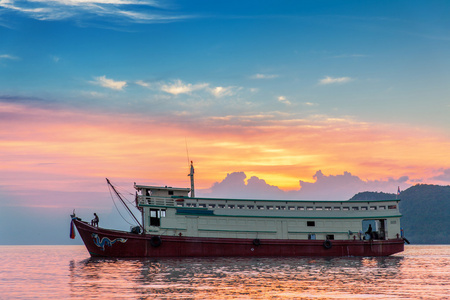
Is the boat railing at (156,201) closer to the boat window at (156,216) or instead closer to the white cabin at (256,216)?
the white cabin at (256,216)

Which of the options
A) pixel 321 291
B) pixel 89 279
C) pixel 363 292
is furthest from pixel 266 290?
pixel 89 279

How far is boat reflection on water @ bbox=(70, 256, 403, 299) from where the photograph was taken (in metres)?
25.2

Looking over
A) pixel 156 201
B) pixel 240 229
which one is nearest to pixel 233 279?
pixel 240 229

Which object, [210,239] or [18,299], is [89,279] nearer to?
[18,299]

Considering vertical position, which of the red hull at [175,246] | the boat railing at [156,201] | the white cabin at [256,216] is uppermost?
the boat railing at [156,201]

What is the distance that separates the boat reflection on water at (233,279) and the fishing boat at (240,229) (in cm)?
238

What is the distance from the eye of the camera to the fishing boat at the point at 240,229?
147 ft

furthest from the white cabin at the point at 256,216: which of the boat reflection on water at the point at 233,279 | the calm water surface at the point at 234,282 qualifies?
the calm water surface at the point at 234,282

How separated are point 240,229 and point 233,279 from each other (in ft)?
52.6

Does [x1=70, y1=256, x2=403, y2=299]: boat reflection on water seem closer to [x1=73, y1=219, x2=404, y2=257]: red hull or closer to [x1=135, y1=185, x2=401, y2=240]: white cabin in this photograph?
[x1=73, y1=219, x2=404, y2=257]: red hull

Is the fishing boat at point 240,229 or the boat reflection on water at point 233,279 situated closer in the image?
the boat reflection on water at point 233,279

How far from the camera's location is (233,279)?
99.6 feet

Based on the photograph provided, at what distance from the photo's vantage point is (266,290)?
85.5 ft

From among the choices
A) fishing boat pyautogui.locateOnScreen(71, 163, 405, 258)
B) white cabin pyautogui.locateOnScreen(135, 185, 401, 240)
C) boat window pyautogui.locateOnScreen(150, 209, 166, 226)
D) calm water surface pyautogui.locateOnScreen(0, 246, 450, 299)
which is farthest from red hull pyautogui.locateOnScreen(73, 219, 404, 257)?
calm water surface pyautogui.locateOnScreen(0, 246, 450, 299)
